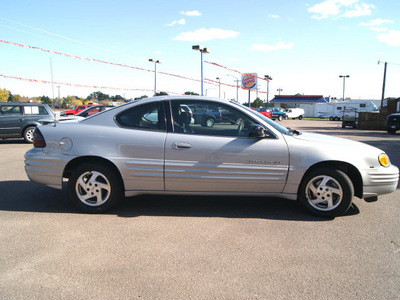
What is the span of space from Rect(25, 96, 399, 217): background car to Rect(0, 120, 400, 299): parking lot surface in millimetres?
366

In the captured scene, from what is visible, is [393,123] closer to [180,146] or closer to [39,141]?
[180,146]

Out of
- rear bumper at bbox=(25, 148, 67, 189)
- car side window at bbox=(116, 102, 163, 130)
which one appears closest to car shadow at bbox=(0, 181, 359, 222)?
rear bumper at bbox=(25, 148, 67, 189)

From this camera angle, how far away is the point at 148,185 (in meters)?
4.24

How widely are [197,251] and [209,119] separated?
181cm

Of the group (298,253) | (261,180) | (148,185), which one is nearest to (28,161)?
(148,185)

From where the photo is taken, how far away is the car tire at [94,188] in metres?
4.22

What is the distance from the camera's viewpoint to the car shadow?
4.33 m

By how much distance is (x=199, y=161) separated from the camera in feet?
A: 13.5

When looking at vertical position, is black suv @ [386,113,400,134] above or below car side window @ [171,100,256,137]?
below

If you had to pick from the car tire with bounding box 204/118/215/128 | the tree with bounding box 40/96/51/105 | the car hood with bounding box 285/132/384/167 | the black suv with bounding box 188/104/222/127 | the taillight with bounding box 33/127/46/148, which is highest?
the tree with bounding box 40/96/51/105

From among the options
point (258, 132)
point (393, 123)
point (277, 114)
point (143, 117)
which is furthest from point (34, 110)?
point (277, 114)

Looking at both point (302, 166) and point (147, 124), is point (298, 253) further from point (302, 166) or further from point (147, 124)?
point (147, 124)

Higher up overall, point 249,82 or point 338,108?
point 249,82

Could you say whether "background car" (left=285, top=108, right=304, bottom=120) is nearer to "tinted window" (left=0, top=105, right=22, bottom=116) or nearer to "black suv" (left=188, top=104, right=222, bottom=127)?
"tinted window" (left=0, top=105, right=22, bottom=116)
